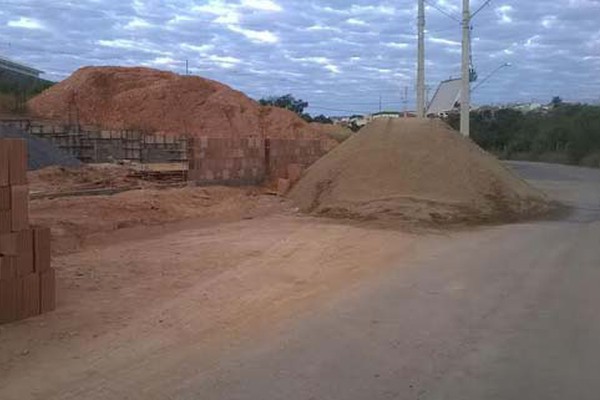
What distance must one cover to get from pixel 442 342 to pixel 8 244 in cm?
414

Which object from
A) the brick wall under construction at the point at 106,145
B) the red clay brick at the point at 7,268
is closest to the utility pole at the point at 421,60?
the brick wall under construction at the point at 106,145

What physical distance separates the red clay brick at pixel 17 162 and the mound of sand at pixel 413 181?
11.1m

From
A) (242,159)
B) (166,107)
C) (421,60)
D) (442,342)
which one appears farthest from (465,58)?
(442,342)

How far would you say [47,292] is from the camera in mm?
7988

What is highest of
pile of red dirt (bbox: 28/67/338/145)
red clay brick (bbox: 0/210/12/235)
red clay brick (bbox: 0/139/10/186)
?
→ pile of red dirt (bbox: 28/67/338/145)

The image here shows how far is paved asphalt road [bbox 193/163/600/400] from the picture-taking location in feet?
19.7

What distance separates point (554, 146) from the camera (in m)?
68.9

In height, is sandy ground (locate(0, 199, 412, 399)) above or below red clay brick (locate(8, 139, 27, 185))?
below

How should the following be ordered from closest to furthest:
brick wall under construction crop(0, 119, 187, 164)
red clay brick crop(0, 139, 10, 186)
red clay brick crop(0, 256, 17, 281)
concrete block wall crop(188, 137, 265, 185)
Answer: red clay brick crop(0, 256, 17, 281) → red clay brick crop(0, 139, 10, 186) → concrete block wall crop(188, 137, 265, 185) → brick wall under construction crop(0, 119, 187, 164)

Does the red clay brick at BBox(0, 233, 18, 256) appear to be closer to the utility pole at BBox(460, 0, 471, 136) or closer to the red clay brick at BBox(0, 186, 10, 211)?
the red clay brick at BBox(0, 186, 10, 211)

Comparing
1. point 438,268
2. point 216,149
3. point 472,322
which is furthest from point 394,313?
point 216,149

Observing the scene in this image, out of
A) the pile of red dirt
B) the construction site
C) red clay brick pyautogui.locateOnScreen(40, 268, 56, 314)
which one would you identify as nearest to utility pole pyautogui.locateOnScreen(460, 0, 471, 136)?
the construction site

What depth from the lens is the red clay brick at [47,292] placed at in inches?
311

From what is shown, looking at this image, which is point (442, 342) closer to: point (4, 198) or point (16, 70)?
point (4, 198)
